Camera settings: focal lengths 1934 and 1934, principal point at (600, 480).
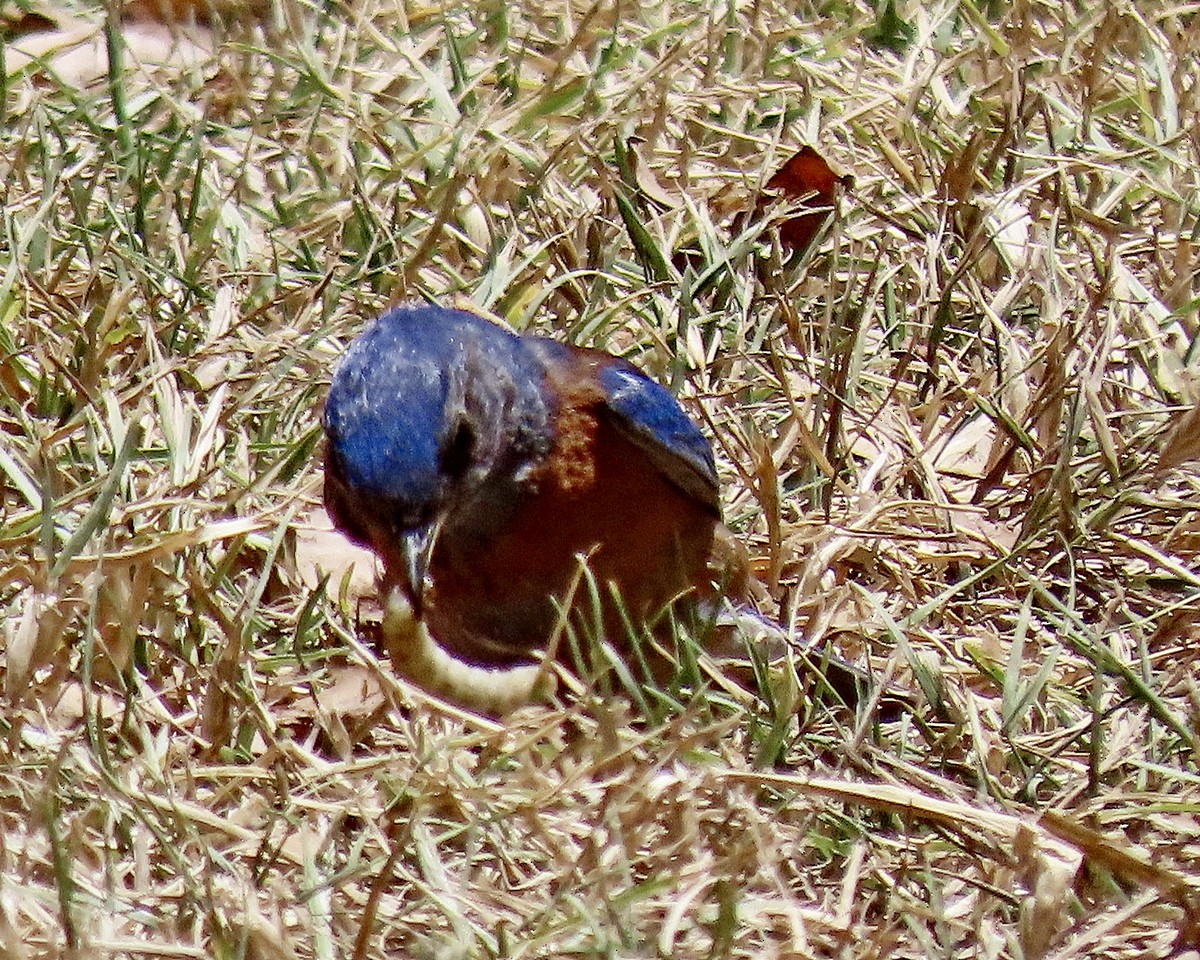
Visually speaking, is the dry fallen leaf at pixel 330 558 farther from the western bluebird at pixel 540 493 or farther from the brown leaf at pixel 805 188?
the brown leaf at pixel 805 188

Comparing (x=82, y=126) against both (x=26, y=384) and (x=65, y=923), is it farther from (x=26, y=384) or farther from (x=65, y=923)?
(x=65, y=923)

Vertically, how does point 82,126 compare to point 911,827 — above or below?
above

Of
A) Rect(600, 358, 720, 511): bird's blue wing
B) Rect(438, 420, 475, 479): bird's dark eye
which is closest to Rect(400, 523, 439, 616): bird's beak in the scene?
Rect(438, 420, 475, 479): bird's dark eye

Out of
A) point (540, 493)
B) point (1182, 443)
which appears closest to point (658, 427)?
point (540, 493)

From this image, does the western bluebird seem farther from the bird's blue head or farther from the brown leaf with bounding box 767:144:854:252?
the brown leaf with bounding box 767:144:854:252

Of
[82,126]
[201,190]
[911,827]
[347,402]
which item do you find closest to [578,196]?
[201,190]

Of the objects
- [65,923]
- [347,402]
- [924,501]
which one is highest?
[347,402]
